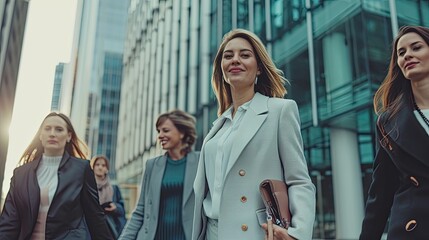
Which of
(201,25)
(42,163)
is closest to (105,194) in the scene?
(42,163)

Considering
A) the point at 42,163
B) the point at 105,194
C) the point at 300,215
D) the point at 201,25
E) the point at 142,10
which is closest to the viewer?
the point at 300,215

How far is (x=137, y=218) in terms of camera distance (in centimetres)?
353

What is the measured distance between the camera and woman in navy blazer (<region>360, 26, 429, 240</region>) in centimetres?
166

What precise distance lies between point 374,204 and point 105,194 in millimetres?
4275

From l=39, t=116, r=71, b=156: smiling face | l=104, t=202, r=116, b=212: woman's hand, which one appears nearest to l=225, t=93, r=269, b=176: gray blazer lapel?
l=39, t=116, r=71, b=156: smiling face

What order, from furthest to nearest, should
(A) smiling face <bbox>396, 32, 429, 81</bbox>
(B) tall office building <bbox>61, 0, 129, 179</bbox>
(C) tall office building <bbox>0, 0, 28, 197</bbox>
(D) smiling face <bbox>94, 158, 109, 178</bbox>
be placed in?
(B) tall office building <bbox>61, 0, 129, 179</bbox>
(C) tall office building <bbox>0, 0, 28, 197</bbox>
(D) smiling face <bbox>94, 158, 109, 178</bbox>
(A) smiling face <bbox>396, 32, 429, 81</bbox>

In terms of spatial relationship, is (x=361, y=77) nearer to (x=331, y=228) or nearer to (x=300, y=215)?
(x=331, y=228)

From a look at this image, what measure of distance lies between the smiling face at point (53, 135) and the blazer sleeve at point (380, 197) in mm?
2237

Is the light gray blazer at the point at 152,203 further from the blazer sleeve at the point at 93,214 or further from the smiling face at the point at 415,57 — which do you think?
the smiling face at the point at 415,57

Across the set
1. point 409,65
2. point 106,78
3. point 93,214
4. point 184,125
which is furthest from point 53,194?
point 106,78

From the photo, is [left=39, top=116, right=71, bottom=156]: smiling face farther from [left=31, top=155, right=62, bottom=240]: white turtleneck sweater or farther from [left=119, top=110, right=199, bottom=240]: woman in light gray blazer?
[left=119, top=110, right=199, bottom=240]: woman in light gray blazer

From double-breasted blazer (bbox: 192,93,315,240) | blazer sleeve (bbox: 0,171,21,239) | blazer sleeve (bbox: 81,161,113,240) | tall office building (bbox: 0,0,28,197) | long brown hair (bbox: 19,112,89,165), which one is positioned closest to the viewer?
double-breasted blazer (bbox: 192,93,315,240)

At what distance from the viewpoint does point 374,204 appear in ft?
6.17

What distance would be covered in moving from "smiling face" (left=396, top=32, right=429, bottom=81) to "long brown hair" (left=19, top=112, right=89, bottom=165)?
8.02ft
